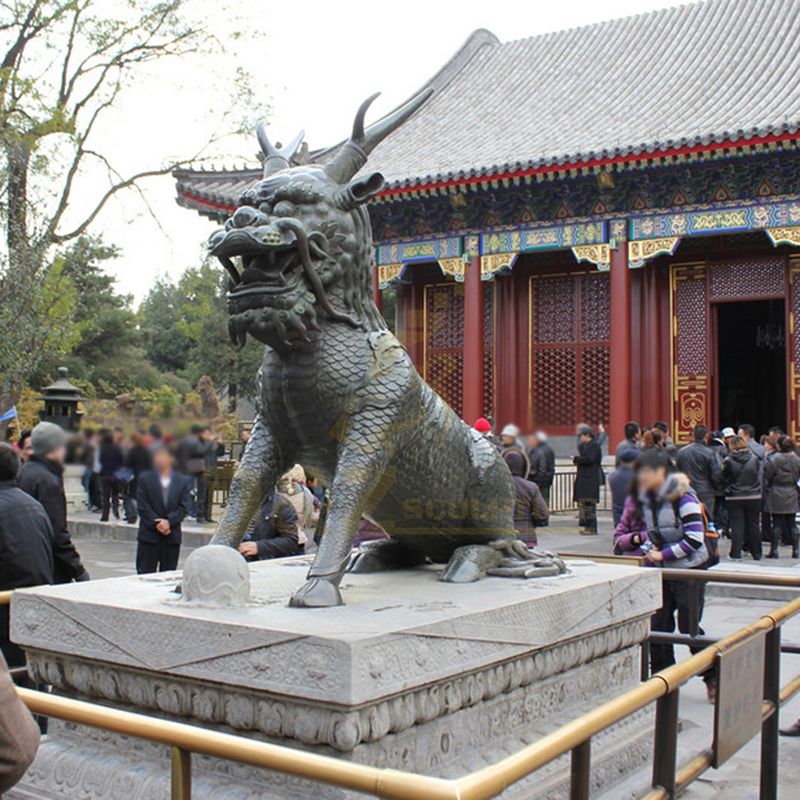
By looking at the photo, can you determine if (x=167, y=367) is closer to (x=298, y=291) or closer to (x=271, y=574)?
(x=298, y=291)

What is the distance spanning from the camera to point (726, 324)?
17.6 metres

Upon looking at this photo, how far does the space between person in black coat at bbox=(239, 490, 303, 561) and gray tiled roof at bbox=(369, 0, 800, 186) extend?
26.2 feet

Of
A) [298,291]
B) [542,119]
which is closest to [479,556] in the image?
[298,291]

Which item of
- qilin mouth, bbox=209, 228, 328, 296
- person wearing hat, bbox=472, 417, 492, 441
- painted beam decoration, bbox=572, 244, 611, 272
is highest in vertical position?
painted beam decoration, bbox=572, 244, 611, 272

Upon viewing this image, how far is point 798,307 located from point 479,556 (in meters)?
11.7

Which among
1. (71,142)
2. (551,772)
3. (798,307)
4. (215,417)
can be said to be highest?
(71,142)

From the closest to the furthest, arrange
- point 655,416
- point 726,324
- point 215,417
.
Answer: point 215,417
point 655,416
point 726,324

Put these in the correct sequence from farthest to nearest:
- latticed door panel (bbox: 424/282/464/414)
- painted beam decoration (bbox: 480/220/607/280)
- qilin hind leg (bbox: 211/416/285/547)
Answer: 1. painted beam decoration (bbox: 480/220/607/280)
2. latticed door panel (bbox: 424/282/464/414)
3. qilin hind leg (bbox: 211/416/285/547)

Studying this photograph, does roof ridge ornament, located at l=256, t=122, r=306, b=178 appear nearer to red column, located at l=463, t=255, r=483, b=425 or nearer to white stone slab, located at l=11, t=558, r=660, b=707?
white stone slab, located at l=11, t=558, r=660, b=707

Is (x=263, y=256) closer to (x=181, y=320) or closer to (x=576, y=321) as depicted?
(x=181, y=320)

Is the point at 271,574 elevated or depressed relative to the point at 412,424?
depressed

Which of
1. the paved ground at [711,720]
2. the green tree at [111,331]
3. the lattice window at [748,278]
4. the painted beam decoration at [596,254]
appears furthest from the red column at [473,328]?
the green tree at [111,331]

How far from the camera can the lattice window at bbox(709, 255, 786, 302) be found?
44.7 feet

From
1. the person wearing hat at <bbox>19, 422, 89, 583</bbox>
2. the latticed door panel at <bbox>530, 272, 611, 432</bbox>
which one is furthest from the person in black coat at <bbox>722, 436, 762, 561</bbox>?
the person wearing hat at <bbox>19, 422, 89, 583</bbox>
